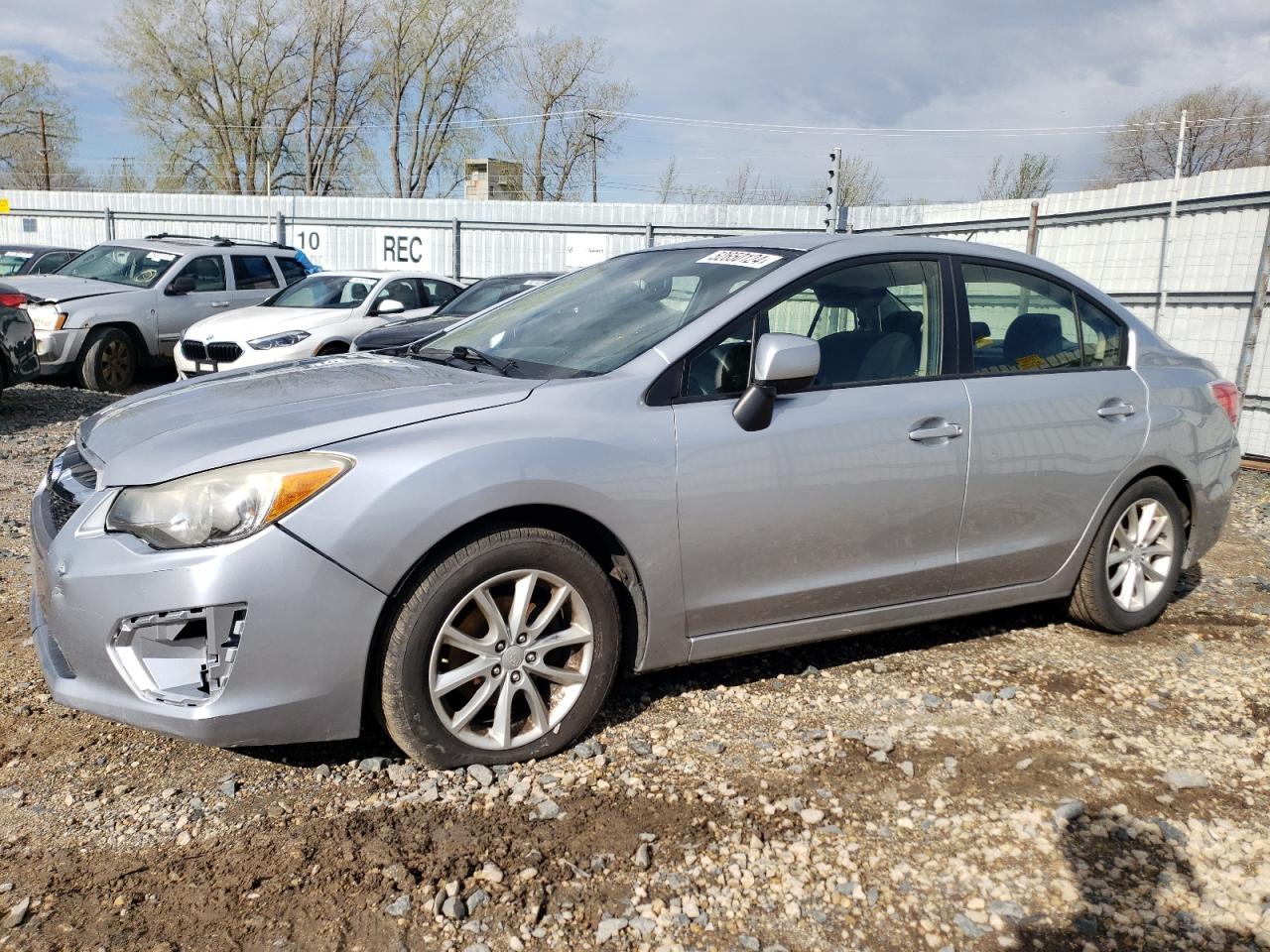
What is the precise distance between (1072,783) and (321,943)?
7.53 feet

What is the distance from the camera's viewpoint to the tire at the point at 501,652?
9.59 feet

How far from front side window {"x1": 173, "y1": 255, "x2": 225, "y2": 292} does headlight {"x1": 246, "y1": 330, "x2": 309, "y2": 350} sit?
2.53 metres

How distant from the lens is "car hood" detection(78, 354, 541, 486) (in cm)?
285

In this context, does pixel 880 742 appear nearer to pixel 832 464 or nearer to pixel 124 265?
pixel 832 464

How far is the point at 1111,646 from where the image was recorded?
4535 millimetres

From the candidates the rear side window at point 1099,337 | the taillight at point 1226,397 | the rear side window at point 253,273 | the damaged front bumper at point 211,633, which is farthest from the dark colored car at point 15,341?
the taillight at point 1226,397

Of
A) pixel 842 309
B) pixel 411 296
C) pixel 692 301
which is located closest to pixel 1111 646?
pixel 842 309

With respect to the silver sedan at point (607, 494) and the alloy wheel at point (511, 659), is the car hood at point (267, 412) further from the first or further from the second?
the alloy wheel at point (511, 659)

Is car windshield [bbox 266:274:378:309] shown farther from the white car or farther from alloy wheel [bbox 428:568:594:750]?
alloy wheel [bbox 428:568:594:750]

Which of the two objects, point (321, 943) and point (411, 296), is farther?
point (411, 296)

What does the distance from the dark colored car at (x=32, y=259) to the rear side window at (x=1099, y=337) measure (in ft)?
59.9

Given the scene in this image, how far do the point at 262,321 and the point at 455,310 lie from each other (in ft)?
6.63

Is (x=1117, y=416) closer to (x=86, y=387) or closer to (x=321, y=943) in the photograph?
(x=321, y=943)

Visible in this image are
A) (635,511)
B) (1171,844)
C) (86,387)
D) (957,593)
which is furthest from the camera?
(86,387)
